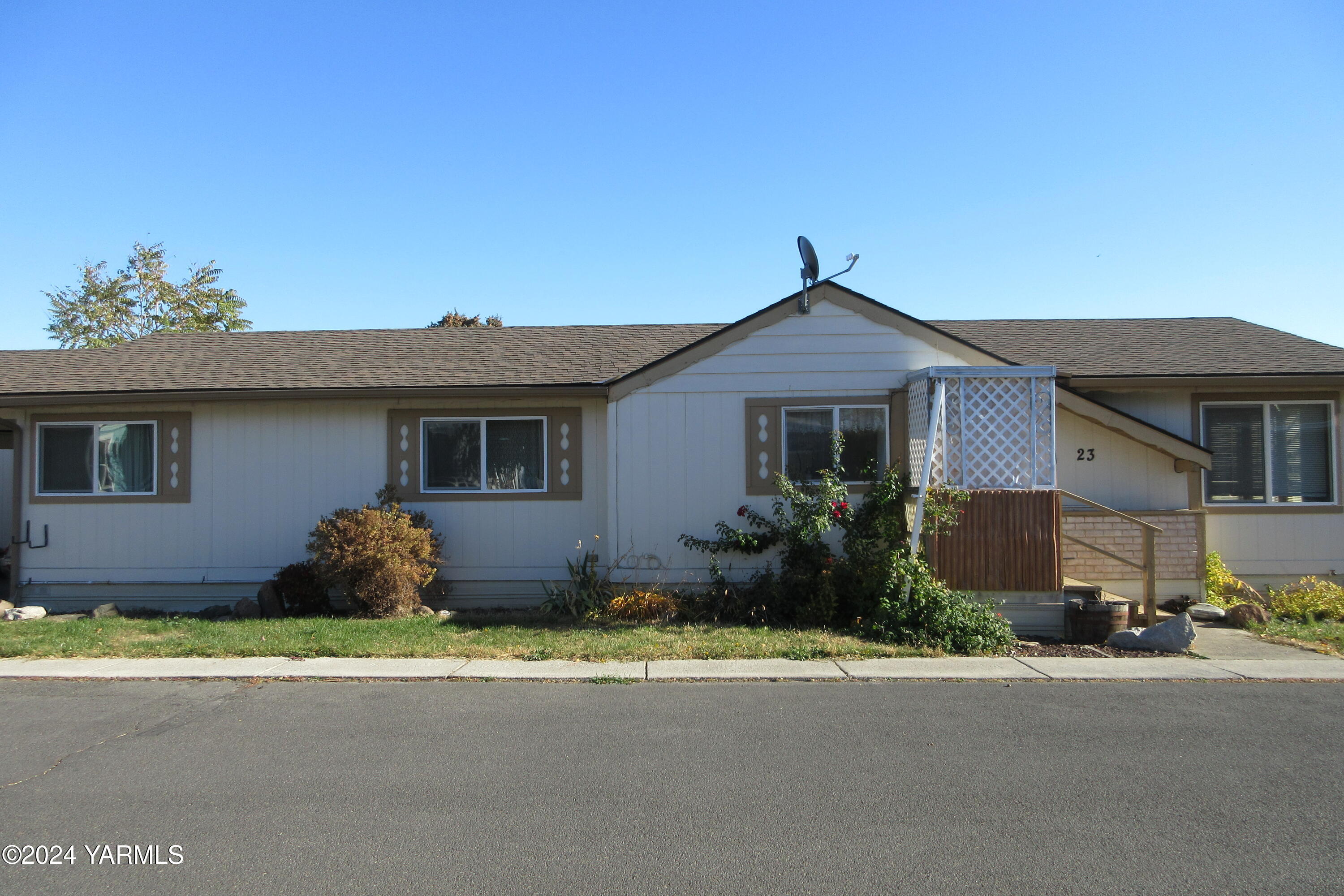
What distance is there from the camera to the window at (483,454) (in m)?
11.7

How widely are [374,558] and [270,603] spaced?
1.76m

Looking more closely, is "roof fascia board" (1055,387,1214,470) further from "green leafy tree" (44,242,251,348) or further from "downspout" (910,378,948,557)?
"green leafy tree" (44,242,251,348)

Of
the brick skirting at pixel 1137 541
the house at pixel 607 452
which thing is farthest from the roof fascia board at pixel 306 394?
the brick skirting at pixel 1137 541

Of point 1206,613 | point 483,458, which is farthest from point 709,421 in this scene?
point 1206,613

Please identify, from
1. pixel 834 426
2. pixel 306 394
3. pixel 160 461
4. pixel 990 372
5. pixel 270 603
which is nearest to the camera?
pixel 990 372

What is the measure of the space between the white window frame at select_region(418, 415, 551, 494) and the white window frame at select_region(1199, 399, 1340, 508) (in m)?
8.66

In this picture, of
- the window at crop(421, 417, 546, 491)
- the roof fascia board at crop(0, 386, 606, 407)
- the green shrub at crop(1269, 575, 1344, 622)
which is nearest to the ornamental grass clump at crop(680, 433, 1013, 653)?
the window at crop(421, 417, 546, 491)

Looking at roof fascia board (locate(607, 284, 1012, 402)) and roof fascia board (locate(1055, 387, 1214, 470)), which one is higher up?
roof fascia board (locate(607, 284, 1012, 402))

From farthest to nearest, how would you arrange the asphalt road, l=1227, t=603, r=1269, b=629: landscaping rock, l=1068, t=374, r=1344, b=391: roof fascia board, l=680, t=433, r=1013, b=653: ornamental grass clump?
l=1068, t=374, r=1344, b=391: roof fascia board < l=1227, t=603, r=1269, b=629: landscaping rock < l=680, t=433, r=1013, b=653: ornamental grass clump < the asphalt road

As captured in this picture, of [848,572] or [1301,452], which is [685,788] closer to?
[848,572]

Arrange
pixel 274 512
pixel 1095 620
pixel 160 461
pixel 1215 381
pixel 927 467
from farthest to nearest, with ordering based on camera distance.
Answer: pixel 160 461, pixel 274 512, pixel 1215 381, pixel 927 467, pixel 1095 620

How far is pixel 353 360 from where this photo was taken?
1309cm

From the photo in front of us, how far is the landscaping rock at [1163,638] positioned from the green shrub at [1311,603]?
285cm

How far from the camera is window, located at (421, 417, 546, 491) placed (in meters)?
11.7
